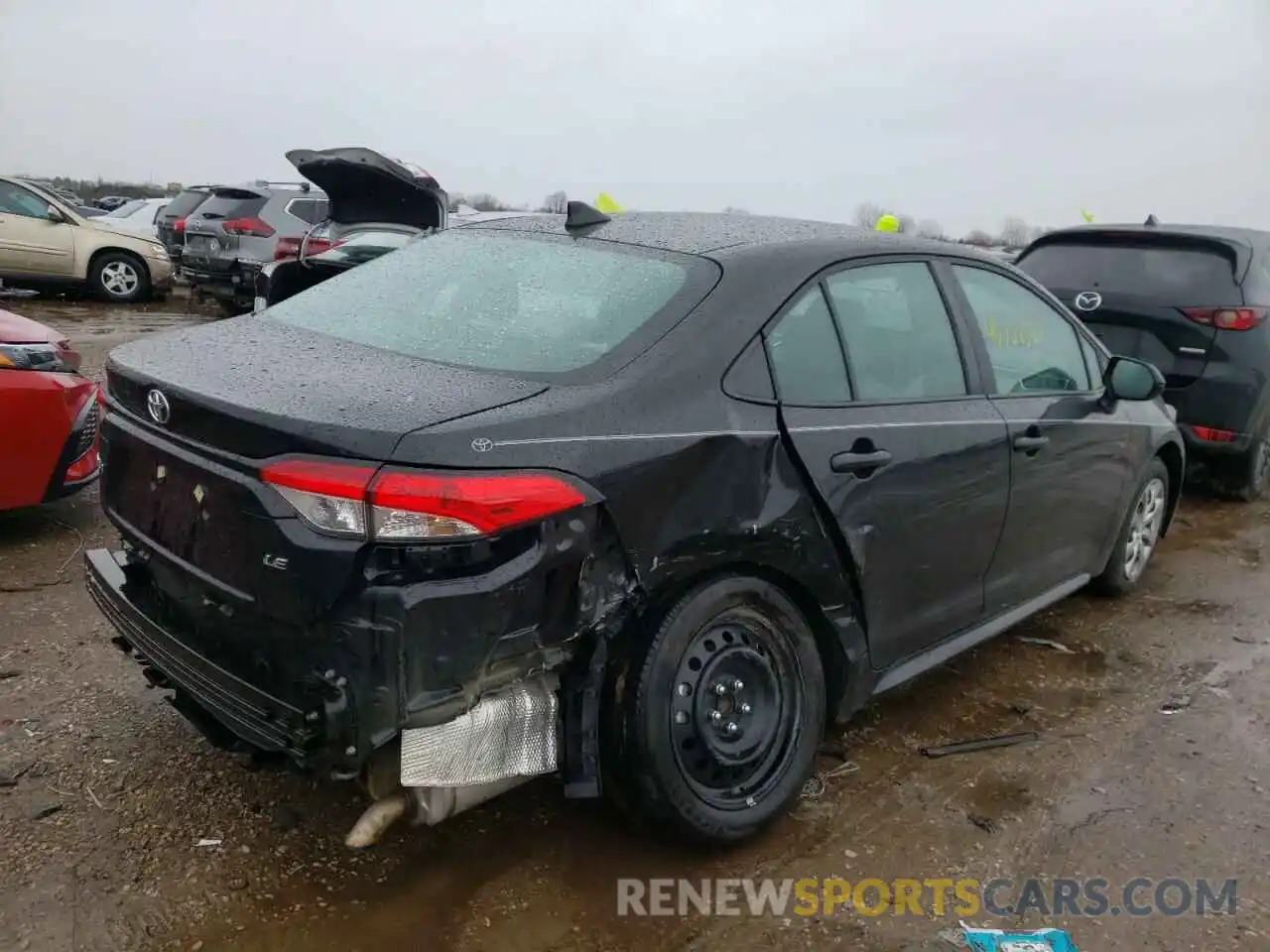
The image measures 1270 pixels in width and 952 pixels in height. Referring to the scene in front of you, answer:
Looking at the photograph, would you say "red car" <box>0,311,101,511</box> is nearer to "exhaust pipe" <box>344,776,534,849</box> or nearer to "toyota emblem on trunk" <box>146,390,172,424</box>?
"toyota emblem on trunk" <box>146,390,172,424</box>

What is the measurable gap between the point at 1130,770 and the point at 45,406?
4.41 meters

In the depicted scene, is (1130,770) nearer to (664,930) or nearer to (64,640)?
(664,930)

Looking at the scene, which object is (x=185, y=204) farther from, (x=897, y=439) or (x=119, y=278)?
(x=897, y=439)

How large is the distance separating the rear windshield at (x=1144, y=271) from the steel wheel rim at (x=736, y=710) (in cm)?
454

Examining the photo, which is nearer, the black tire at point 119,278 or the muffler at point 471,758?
the muffler at point 471,758

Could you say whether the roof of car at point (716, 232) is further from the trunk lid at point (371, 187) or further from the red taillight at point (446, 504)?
the trunk lid at point (371, 187)

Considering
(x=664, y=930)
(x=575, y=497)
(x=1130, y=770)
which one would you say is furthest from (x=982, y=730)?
(x=575, y=497)

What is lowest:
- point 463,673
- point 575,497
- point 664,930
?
point 664,930

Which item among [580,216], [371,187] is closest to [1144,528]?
[580,216]

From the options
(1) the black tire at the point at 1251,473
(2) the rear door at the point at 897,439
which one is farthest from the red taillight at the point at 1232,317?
(2) the rear door at the point at 897,439

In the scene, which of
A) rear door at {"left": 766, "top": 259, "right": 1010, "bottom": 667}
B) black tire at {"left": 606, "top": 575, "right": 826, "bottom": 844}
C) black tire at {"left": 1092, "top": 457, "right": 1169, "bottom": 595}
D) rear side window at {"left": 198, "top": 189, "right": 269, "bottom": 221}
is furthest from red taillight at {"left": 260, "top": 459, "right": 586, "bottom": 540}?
rear side window at {"left": 198, "top": 189, "right": 269, "bottom": 221}

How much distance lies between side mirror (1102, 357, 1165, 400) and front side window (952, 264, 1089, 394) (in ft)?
0.33

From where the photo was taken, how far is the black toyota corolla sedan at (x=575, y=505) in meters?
2.16

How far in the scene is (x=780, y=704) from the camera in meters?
2.83
